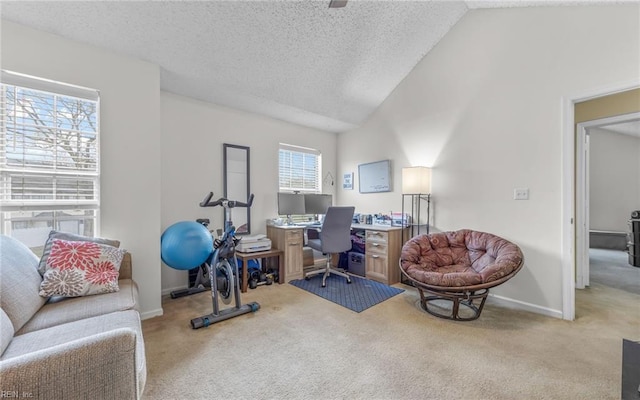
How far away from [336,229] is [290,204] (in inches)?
38.6

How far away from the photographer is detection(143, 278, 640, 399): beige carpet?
168 centimetres

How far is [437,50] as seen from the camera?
3676 millimetres

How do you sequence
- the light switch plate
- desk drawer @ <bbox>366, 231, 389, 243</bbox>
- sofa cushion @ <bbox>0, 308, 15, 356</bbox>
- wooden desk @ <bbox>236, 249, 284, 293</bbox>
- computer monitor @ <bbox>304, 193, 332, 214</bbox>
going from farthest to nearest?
computer monitor @ <bbox>304, 193, 332, 214</bbox>, desk drawer @ <bbox>366, 231, 389, 243</bbox>, wooden desk @ <bbox>236, 249, 284, 293</bbox>, the light switch plate, sofa cushion @ <bbox>0, 308, 15, 356</bbox>

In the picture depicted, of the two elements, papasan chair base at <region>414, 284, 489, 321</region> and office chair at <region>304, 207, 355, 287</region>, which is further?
office chair at <region>304, 207, 355, 287</region>

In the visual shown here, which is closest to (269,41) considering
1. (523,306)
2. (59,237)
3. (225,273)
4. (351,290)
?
(225,273)

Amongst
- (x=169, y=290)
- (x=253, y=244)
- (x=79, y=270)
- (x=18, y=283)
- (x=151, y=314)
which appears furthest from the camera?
(x=253, y=244)

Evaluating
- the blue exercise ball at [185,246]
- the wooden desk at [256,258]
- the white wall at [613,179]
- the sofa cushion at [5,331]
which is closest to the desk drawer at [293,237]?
the wooden desk at [256,258]

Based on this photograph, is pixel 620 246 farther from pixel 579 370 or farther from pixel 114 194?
pixel 114 194

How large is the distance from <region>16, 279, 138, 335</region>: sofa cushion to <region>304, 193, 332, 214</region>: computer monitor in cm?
278

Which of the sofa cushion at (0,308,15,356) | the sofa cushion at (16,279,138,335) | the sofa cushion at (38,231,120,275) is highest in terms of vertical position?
the sofa cushion at (38,231,120,275)

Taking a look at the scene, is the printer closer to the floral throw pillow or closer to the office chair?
the office chair

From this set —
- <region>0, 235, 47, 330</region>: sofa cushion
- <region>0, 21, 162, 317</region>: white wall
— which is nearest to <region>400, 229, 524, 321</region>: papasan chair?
<region>0, 21, 162, 317</region>: white wall

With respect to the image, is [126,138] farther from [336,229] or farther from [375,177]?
[375,177]

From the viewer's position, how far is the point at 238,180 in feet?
13.1
